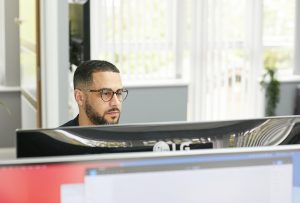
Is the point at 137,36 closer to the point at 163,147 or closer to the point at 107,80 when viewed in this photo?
the point at 107,80

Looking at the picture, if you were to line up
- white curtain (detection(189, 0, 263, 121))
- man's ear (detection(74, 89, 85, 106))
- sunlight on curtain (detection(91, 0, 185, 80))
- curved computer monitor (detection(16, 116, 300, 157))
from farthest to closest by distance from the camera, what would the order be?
white curtain (detection(189, 0, 263, 121)) → sunlight on curtain (detection(91, 0, 185, 80)) → man's ear (detection(74, 89, 85, 106)) → curved computer monitor (detection(16, 116, 300, 157))

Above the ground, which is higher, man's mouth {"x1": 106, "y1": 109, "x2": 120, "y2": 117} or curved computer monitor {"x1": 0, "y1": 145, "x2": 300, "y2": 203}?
man's mouth {"x1": 106, "y1": 109, "x2": 120, "y2": 117}

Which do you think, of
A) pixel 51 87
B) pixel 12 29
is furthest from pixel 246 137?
pixel 12 29

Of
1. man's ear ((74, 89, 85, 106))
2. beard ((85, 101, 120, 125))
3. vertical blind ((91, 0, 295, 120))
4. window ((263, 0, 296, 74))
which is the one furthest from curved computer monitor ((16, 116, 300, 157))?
window ((263, 0, 296, 74))

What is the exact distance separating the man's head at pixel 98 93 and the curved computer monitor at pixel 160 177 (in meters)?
0.94

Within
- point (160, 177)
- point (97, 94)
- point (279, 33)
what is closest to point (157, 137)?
point (160, 177)

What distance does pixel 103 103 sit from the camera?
2.28 metres

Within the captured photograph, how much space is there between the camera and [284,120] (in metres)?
1.73

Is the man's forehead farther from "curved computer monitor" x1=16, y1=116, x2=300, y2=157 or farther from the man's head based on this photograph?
"curved computer monitor" x1=16, y1=116, x2=300, y2=157

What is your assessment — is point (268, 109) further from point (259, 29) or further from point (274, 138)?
point (274, 138)

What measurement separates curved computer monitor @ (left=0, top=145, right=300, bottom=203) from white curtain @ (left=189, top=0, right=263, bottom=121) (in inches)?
152

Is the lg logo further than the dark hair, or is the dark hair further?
the dark hair

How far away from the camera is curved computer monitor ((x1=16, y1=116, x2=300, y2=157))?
1581 mm

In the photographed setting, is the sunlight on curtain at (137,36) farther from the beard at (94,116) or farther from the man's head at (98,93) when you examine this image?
the beard at (94,116)
